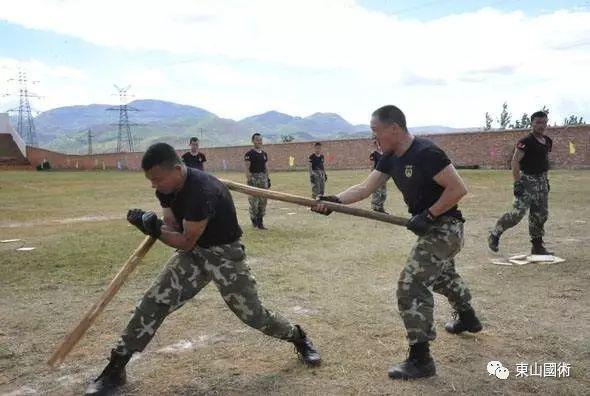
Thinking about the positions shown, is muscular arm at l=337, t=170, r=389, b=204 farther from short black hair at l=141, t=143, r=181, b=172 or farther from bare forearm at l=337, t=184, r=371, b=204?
short black hair at l=141, t=143, r=181, b=172

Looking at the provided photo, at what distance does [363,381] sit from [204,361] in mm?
1391

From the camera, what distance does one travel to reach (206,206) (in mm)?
3998

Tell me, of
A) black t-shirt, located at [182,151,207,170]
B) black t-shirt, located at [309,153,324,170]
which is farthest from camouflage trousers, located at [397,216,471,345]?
black t-shirt, located at [309,153,324,170]

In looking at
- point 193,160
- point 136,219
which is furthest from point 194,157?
point 136,219

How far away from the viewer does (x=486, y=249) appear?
9.09 metres

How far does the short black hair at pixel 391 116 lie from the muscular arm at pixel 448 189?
490 millimetres

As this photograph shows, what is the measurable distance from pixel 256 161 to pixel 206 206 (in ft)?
29.2

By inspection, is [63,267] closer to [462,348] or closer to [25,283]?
[25,283]

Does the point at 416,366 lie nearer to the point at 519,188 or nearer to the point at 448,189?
the point at 448,189

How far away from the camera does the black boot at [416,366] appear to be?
4.22m

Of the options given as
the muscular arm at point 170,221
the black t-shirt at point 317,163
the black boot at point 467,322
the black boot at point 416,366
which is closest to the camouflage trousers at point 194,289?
the muscular arm at point 170,221

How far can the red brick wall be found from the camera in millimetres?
28312

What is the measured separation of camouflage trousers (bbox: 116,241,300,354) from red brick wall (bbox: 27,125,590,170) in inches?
1114

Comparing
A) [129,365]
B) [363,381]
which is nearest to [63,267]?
[129,365]
